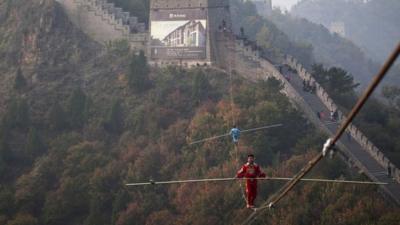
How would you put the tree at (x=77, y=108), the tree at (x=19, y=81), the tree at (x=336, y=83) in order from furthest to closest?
the tree at (x=19, y=81) → the tree at (x=77, y=108) → the tree at (x=336, y=83)

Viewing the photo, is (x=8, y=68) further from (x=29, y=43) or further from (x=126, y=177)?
(x=126, y=177)

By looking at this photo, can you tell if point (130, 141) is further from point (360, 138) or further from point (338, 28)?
point (338, 28)

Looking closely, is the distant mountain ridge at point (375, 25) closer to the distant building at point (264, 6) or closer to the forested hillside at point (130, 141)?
the distant building at point (264, 6)

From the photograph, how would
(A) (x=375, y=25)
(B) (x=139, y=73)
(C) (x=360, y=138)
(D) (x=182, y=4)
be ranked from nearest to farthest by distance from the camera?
(C) (x=360, y=138), (D) (x=182, y=4), (B) (x=139, y=73), (A) (x=375, y=25)

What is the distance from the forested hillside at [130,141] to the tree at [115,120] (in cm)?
7

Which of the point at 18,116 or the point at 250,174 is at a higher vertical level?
the point at 250,174

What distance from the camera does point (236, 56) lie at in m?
48.2

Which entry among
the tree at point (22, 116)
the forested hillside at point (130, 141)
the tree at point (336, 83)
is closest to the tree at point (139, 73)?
the forested hillside at point (130, 141)

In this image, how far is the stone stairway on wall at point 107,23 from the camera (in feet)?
171

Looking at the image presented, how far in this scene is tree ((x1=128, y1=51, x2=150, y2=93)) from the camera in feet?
A: 163

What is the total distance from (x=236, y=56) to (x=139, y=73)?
6439 millimetres

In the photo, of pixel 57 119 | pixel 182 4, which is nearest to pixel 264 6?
pixel 182 4

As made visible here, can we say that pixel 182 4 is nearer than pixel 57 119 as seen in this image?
Yes

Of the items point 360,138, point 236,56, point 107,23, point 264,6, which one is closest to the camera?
point 360,138
